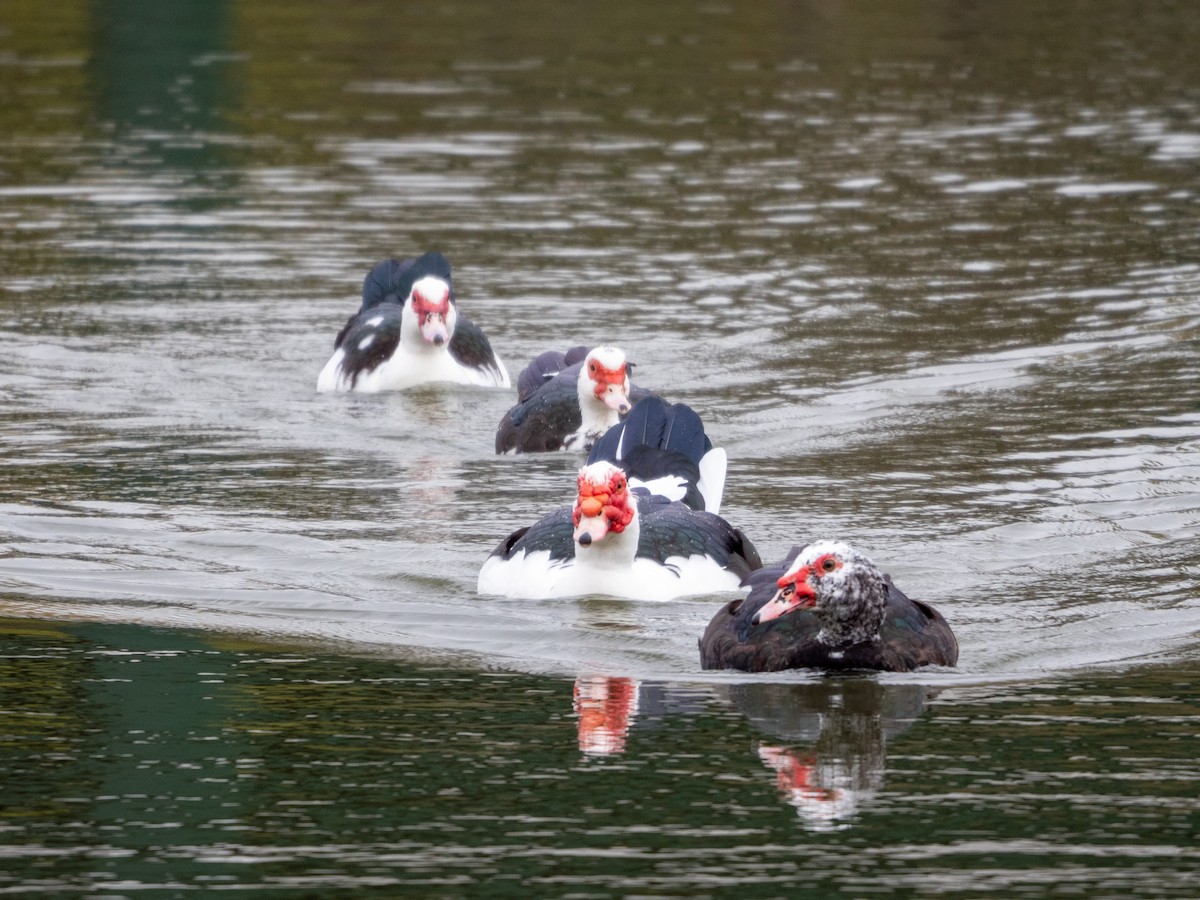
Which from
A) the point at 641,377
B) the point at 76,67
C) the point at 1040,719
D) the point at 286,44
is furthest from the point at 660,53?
the point at 1040,719

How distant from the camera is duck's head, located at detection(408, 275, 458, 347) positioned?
17.6 m

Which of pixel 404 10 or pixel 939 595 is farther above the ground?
pixel 404 10

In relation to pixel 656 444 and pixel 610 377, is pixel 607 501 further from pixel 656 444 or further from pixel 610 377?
pixel 610 377

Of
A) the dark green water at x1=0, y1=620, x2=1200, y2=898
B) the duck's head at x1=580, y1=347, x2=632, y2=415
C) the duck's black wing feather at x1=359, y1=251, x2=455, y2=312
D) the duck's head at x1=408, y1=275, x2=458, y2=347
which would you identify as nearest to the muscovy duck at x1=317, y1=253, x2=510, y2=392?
the duck's head at x1=408, y1=275, x2=458, y2=347

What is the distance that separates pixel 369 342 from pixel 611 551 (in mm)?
6757

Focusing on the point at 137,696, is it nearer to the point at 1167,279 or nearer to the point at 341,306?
the point at 341,306

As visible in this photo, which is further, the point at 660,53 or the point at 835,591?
the point at 660,53

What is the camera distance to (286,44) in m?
40.0

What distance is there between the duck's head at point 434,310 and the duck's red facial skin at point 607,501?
6.09m

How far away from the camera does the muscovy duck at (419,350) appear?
17.8 m

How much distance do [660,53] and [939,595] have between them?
27.7 metres

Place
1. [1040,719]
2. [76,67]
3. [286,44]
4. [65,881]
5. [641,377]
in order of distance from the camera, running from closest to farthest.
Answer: [65,881] < [1040,719] < [641,377] < [76,67] < [286,44]

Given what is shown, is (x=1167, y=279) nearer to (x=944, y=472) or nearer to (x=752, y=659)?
(x=944, y=472)

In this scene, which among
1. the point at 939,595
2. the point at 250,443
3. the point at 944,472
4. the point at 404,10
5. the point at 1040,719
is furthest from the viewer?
the point at 404,10
